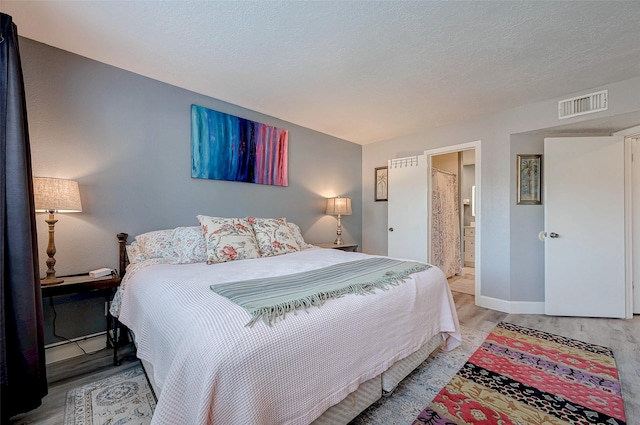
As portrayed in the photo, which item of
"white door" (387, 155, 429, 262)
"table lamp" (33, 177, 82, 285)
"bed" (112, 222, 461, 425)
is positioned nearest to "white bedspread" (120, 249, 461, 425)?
"bed" (112, 222, 461, 425)

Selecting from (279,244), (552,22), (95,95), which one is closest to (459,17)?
(552,22)

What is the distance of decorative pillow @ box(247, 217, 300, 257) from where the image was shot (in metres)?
2.51

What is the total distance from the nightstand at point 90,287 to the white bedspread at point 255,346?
0.33 meters

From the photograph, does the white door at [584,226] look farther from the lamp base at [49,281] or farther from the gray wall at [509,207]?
the lamp base at [49,281]

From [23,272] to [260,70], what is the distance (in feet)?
6.95

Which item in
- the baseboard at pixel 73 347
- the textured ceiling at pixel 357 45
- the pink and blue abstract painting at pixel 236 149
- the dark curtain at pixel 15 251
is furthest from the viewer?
the pink and blue abstract painting at pixel 236 149

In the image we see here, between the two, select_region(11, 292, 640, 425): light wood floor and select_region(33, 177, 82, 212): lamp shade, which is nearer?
select_region(11, 292, 640, 425): light wood floor

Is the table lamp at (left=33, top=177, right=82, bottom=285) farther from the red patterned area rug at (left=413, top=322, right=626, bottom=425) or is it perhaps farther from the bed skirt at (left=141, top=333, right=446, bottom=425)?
the red patterned area rug at (left=413, top=322, right=626, bottom=425)

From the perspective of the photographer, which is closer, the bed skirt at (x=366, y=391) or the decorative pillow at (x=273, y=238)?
the bed skirt at (x=366, y=391)

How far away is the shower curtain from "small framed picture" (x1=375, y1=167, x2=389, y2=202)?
0.72m

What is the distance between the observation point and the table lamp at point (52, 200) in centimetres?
176

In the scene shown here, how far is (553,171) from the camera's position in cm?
298

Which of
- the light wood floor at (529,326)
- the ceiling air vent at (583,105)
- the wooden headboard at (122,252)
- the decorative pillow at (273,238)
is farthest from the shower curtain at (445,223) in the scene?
the wooden headboard at (122,252)

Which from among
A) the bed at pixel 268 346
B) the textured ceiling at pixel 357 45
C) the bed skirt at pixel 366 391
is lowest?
the bed skirt at pixel 366 391
